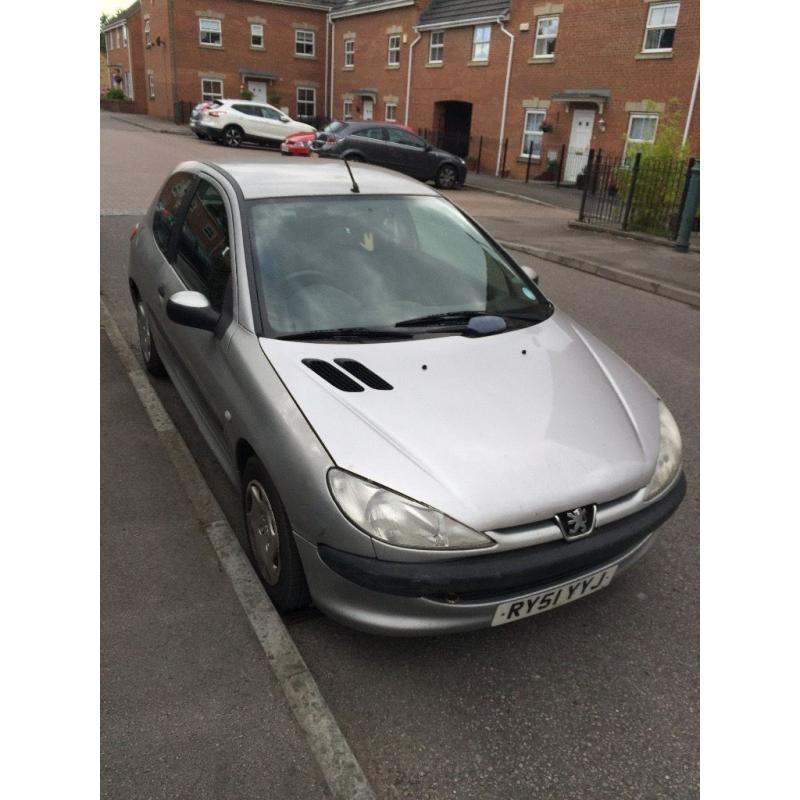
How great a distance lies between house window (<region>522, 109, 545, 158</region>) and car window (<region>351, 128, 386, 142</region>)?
7.52m

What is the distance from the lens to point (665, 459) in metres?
2.74

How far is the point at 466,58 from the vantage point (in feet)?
91.4

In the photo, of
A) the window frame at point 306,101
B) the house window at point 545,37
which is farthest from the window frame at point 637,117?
the window frame at point 306,101

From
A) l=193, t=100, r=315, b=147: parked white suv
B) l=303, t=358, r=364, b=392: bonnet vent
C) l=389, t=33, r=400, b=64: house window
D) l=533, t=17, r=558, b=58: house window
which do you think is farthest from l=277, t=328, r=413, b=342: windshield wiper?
l=389, t=33, r=400, b=64: house window

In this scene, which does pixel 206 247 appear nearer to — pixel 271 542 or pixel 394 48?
pixel 271 542

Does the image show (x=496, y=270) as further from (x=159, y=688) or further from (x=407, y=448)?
(x=159, y=688)

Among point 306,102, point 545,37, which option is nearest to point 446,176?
point 545,37

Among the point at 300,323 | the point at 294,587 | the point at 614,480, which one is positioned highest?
A: the point at 300,323

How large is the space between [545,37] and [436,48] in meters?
6.87

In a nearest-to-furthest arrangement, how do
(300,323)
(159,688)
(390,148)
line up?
(159,688) → (300,323) → (390,148)

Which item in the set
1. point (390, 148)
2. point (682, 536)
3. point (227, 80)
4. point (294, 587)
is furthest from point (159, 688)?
point (227, 80)

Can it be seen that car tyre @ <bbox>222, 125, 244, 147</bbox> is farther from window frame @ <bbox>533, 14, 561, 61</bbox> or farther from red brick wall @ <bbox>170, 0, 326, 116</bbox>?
red brick wall @ <bbox>170, 0, 326, 116</bbox>

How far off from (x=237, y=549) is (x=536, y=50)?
26053mm

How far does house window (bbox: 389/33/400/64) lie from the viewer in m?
32.2
